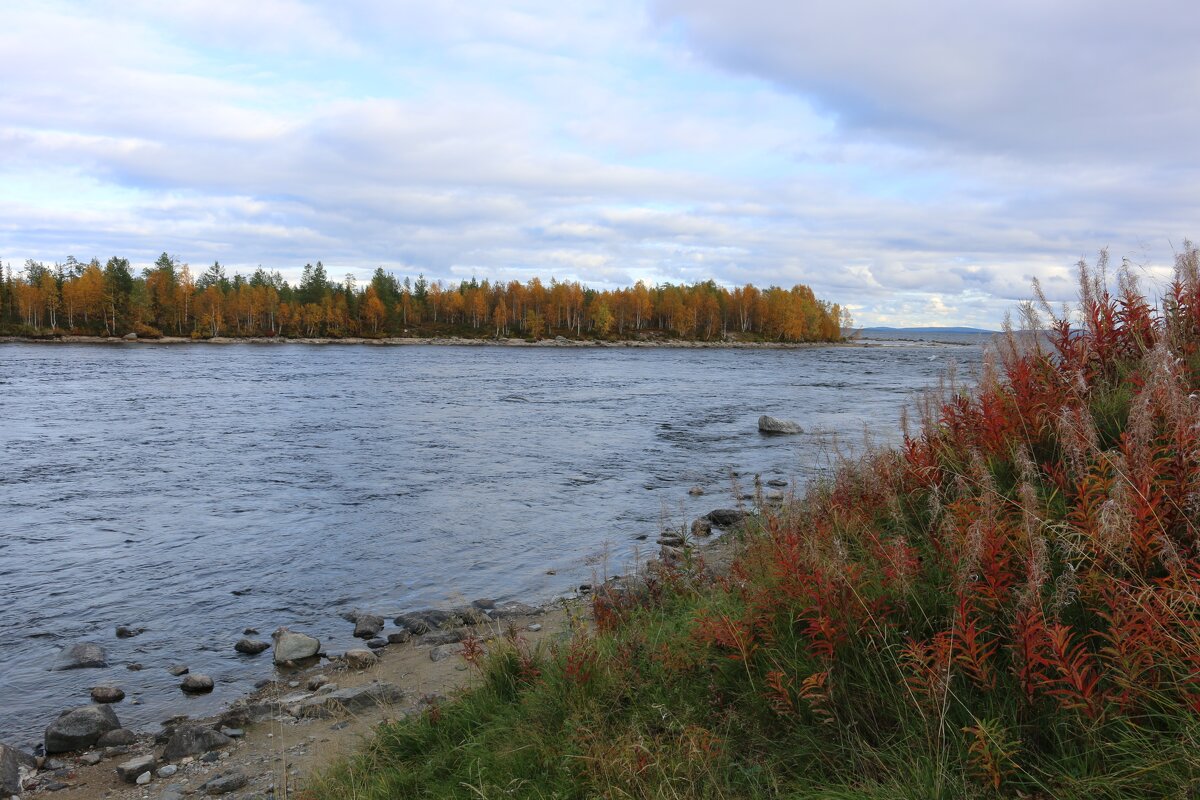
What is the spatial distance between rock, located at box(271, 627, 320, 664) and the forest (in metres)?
131

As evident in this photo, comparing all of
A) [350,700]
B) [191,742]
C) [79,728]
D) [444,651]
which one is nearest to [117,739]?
[79,728]

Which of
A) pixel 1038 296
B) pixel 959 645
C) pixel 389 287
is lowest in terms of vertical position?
pixel 959 645

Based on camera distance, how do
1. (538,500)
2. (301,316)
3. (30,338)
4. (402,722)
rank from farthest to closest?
(301,316), (30,338), (538,500), (402,722)

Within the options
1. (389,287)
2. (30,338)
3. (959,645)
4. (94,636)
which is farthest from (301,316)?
(959,645)

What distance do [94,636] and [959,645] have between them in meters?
12.1

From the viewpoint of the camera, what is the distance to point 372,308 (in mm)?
150875

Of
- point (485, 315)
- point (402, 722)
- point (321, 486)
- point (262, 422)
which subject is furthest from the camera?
point (485, 315)

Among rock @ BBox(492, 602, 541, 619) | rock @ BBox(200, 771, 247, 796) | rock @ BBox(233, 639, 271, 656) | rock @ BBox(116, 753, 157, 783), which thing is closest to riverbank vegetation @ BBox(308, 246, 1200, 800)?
rock @ BBox(200, 771, 247, 796)

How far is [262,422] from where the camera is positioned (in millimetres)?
32531

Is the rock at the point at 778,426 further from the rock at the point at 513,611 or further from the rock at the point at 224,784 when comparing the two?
the rock at the point at 224,784

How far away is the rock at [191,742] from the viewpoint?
7.66 metres

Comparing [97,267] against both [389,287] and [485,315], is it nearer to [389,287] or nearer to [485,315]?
[389,287]

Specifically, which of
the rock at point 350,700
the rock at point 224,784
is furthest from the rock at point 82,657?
the rock at point 224,784

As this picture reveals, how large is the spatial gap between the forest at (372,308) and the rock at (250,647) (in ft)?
430
